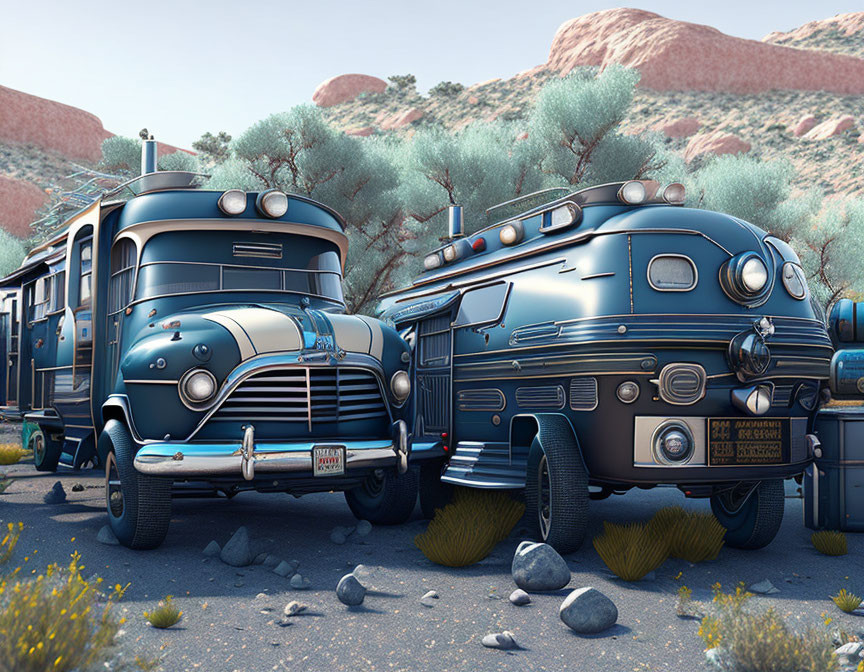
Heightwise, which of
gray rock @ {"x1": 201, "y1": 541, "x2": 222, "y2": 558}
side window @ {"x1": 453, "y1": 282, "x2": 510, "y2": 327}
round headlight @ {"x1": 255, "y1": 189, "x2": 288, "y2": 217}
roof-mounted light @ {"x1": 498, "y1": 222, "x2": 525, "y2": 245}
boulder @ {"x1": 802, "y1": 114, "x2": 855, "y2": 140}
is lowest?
gray rock @ {"x1": 201, "y1": 541, "x2": 222, "y2": 558}

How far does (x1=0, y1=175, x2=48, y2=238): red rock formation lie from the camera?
5188 cm

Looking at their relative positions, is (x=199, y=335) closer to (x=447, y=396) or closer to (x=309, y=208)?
(x=309, y=208)

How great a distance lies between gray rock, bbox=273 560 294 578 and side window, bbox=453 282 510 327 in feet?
9.74

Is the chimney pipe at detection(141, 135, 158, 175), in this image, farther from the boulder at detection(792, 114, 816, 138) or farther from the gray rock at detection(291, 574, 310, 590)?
the boulder at detection(792, 114, 816, 138)

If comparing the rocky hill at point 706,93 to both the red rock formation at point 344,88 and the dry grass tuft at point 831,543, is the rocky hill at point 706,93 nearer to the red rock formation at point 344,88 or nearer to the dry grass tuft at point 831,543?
the red rock formation at point 344,88

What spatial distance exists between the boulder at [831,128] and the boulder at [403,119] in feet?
105

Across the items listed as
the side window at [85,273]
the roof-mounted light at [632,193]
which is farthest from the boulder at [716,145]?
the side window at [85,273]

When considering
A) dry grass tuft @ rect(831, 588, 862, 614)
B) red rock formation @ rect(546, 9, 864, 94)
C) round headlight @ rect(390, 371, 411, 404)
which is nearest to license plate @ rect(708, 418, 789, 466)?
dry grass tuft @ rect(831, 588, 862, 614)

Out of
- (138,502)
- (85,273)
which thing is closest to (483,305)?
(138,502)

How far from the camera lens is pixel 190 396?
247 inches

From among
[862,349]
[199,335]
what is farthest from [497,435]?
[862,349]

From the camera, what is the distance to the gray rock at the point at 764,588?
5812mm

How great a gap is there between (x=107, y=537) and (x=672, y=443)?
15.4ft

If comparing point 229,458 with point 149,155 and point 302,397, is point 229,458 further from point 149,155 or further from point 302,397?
point 149,155
